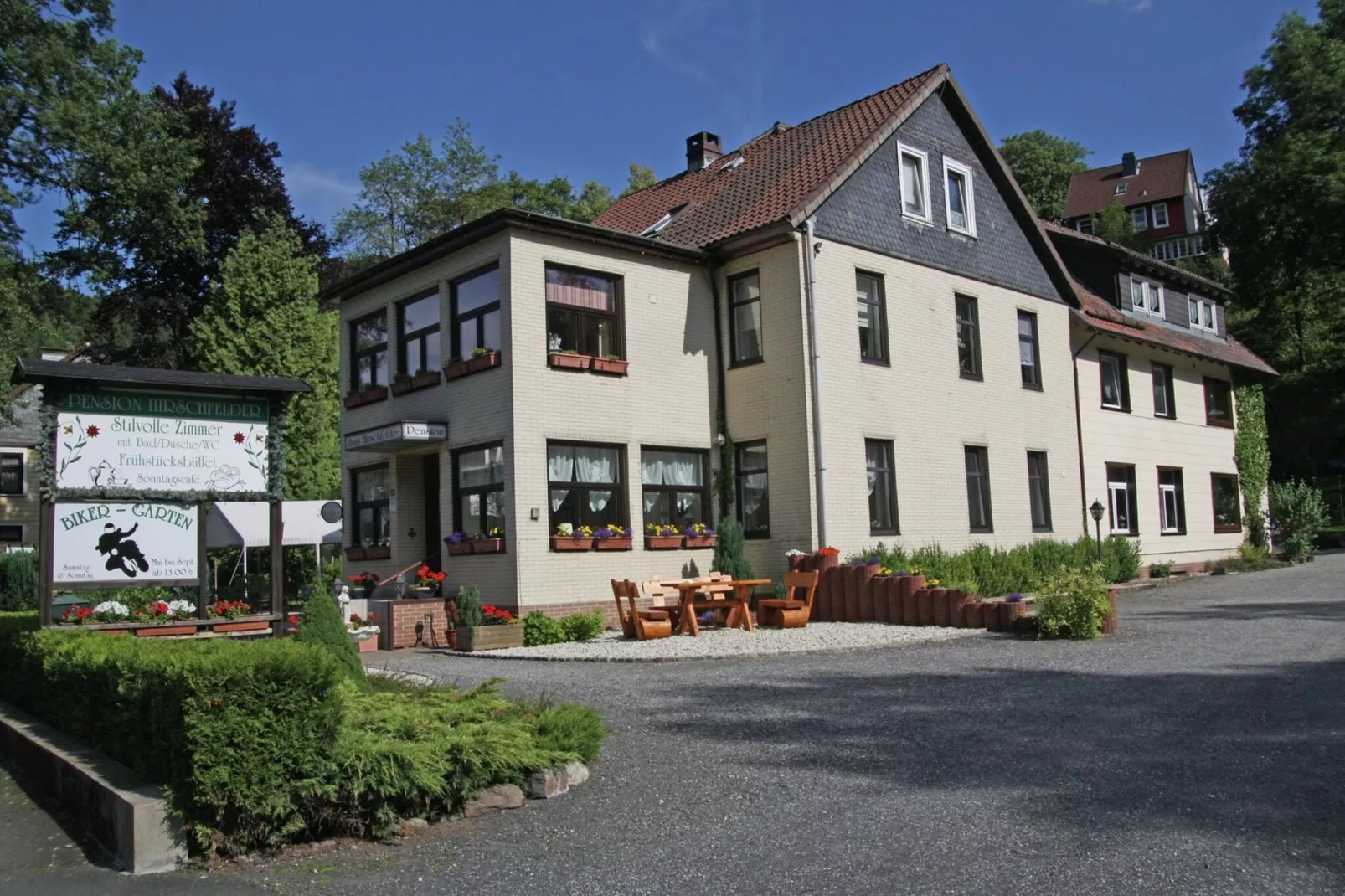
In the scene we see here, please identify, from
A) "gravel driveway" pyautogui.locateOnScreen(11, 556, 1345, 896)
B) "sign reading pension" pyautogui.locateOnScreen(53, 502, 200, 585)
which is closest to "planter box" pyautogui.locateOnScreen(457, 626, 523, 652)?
"gravel driveway" pyautogui.locateOnScreen(11, 556, 1345, 896)

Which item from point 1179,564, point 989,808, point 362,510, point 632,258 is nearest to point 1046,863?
point 989,808

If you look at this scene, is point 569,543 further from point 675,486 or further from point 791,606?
point 791,606

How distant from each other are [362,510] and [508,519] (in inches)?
221

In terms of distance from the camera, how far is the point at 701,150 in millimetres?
26172

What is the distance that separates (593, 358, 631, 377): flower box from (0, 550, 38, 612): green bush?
62.7ft

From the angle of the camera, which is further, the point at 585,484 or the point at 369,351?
the point at 369,351

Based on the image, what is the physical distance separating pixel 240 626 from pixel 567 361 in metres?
8.67

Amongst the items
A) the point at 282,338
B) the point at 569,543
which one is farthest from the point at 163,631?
the point at 282,338

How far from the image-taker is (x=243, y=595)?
22.8 meters

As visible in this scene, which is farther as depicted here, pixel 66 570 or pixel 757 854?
pixel 66 570

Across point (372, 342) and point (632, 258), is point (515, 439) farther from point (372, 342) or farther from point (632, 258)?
point (372, 342)

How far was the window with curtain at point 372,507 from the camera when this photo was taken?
20.7m

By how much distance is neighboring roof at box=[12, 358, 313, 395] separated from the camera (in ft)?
28.8

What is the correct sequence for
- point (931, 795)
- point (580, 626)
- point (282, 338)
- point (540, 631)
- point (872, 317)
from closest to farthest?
point (931, 795) → point (540, 631) → point (580, 626) → point (872, 317) → point (282, 338)
